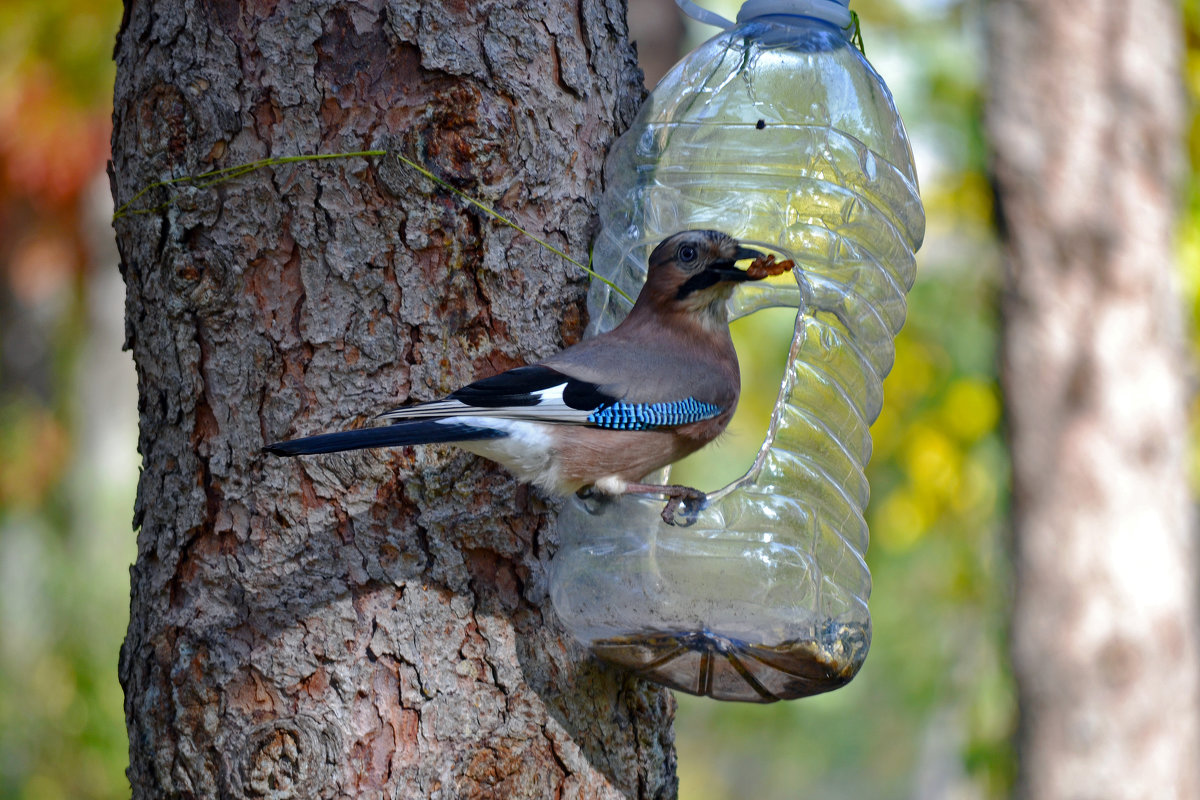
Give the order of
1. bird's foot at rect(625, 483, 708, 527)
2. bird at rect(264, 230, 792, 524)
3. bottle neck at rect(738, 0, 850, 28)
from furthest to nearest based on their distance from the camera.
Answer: bottle neck at rect(738, 0, 850, 28), bird's foot at rect(625, 483, 708, 527), bird at rect(264, 230, 792, 524)

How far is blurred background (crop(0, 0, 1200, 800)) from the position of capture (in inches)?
264

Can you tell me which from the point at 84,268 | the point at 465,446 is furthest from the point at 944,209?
the point at 84,268

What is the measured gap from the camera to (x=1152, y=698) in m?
5.77

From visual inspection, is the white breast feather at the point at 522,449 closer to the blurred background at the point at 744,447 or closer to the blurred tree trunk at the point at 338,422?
the blurred tree trunk at the point at 338,422

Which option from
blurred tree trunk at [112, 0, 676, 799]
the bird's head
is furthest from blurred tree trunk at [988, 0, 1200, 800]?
blurred tree trunk at [112, 0, 676, 799]

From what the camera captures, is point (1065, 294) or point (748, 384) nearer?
point (1065, 294)

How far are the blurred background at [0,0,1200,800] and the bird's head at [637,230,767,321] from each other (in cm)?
364

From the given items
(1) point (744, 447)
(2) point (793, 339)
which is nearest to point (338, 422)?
(2) point (793, 339)

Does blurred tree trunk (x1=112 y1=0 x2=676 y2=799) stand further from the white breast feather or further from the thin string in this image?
the thin string

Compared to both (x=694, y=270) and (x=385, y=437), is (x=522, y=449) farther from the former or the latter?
(x=694, y=270)

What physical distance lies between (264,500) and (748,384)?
25.6 feet

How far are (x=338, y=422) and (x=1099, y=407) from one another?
14.9 feet

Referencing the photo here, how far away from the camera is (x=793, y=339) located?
3.14m

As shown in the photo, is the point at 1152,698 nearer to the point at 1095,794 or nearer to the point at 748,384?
the point at 1095,794
